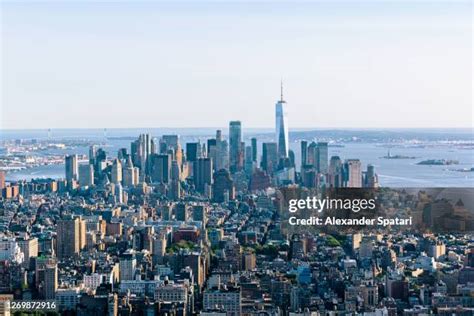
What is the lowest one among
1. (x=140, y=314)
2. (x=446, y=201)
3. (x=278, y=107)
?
(x=140, y=314)

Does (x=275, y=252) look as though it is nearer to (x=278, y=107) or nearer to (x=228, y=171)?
(x=278, y=107)

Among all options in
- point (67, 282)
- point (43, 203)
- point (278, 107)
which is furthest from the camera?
point (43, 203)

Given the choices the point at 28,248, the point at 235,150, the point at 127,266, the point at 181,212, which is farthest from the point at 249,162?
the point at 127,266

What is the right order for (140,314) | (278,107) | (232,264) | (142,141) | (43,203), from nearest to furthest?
(140,314), (232,264), (278,107), (43,203), (142,141)

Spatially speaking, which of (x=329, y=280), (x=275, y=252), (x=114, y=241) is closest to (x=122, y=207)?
(x=114, y=241)

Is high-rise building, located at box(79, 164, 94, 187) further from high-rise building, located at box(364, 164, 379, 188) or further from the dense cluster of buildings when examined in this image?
high-rise building, located at box(364, 164, 379, 188)

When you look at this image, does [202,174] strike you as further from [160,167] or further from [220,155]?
[160,167]

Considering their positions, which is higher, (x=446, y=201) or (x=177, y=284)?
(x=446, y=201)
